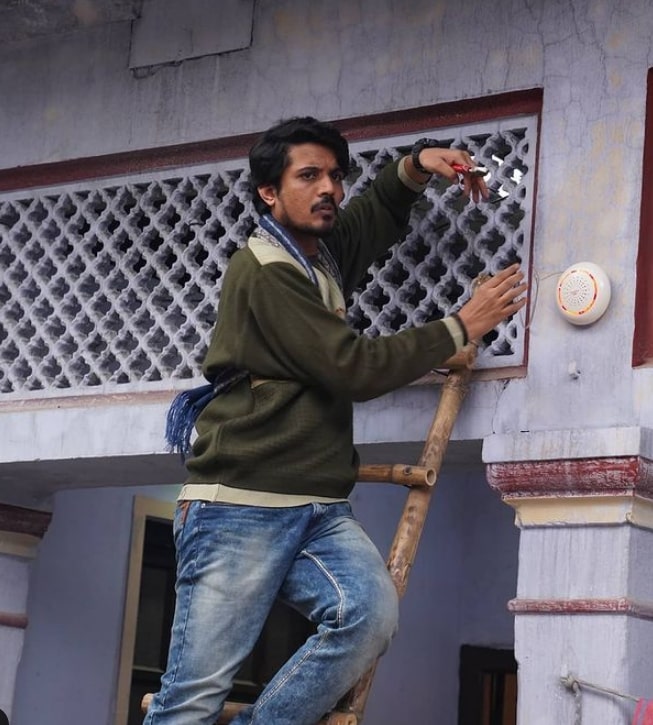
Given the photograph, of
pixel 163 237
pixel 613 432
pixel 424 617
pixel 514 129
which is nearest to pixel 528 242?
pixel 514 129

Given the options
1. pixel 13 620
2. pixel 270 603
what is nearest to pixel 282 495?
pixel 270 603

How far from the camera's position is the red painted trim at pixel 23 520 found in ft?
19.2

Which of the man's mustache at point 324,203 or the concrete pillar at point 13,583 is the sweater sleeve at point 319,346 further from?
the concrete pillar at point 13,583

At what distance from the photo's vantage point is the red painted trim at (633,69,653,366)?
4129mm

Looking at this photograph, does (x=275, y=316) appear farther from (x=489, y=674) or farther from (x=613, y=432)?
(x=489, y=674)

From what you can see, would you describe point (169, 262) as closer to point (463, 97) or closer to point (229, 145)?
point (229, 145)

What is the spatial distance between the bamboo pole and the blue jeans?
7 cm

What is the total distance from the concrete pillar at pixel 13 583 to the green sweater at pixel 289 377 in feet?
7.15

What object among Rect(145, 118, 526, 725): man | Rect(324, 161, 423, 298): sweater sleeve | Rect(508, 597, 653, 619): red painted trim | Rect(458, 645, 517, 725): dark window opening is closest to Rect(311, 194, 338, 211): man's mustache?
Rect(145, 118, 526, 725): man

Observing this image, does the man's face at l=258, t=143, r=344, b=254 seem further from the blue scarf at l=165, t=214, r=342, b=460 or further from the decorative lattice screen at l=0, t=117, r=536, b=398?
the decorative lattice screen at l=0, t=117, r=536, b=398

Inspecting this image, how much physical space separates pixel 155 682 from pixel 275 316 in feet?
11.9

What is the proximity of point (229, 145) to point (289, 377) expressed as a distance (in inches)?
55.4

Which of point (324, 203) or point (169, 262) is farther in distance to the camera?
point (169, 262)

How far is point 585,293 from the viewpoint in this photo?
13.7 feet
